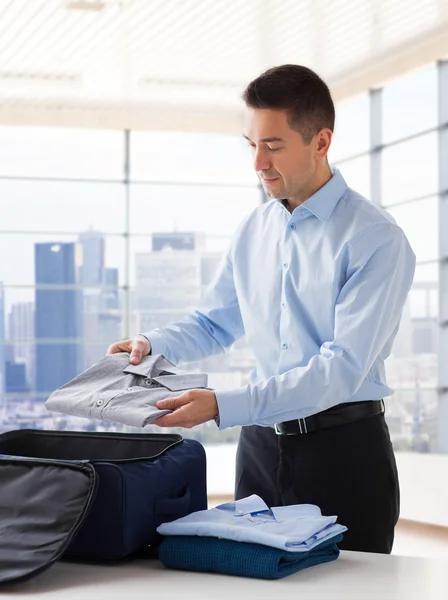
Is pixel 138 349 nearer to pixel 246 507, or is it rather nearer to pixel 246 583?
pixel 246 507

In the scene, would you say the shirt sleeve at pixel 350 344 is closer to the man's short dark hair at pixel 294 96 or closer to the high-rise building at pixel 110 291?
the man's short dark hair at pixel 294 96

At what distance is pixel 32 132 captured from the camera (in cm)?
1025

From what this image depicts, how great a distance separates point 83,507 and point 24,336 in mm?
8419

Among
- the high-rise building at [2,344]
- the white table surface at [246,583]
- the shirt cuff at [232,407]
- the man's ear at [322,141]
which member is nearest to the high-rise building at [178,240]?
the high-rise building at [2,344]

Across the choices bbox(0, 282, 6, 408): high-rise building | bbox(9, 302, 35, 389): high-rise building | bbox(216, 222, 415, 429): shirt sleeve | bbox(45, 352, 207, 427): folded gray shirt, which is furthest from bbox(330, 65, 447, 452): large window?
bbox(45, 352, 207, 427): folded gray shirt

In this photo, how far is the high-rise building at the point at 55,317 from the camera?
33.0 ft

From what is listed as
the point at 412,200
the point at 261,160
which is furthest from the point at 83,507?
the point at 412,200

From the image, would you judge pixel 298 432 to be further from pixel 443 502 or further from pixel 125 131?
pixel 125 131

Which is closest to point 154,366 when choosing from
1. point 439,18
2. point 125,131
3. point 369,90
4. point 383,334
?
point 383,334

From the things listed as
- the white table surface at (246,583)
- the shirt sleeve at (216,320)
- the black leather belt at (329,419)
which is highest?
the shirt sleeve at (216,320)

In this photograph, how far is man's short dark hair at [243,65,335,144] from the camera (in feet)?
7.36

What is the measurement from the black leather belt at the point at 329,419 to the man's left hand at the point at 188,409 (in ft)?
1.22

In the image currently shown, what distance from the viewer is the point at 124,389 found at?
6.79 feet

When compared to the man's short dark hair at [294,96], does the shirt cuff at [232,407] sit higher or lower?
lower
